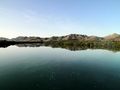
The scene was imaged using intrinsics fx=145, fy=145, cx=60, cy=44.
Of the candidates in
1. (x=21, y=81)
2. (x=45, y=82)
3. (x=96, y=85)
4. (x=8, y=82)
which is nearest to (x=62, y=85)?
(x=45, y=82)

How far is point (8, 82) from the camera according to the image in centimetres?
1780

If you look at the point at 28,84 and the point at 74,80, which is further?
the point at 74,80

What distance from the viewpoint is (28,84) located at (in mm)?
17094

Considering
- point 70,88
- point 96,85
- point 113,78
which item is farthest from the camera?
point 113,78

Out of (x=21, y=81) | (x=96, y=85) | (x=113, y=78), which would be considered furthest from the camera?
(x=113, y=78)

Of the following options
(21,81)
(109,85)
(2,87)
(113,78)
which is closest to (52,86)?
(21,81)

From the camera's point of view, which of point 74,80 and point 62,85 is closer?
point 62,85

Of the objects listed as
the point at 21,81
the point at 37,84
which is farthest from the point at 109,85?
the point at 21,81

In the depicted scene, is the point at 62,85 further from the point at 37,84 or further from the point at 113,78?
the point at 113,78

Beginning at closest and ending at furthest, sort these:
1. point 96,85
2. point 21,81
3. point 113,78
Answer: point 96,85 < point 21,81 < point 113,78

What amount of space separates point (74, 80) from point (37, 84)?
15.8 ft

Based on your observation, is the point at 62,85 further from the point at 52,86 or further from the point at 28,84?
the point at 28,84

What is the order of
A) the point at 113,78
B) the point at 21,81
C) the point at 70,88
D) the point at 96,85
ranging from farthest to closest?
the point at 113,78
the point at 21,81
the point at 96,85
the point at 70,88

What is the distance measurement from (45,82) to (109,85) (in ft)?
25.2
